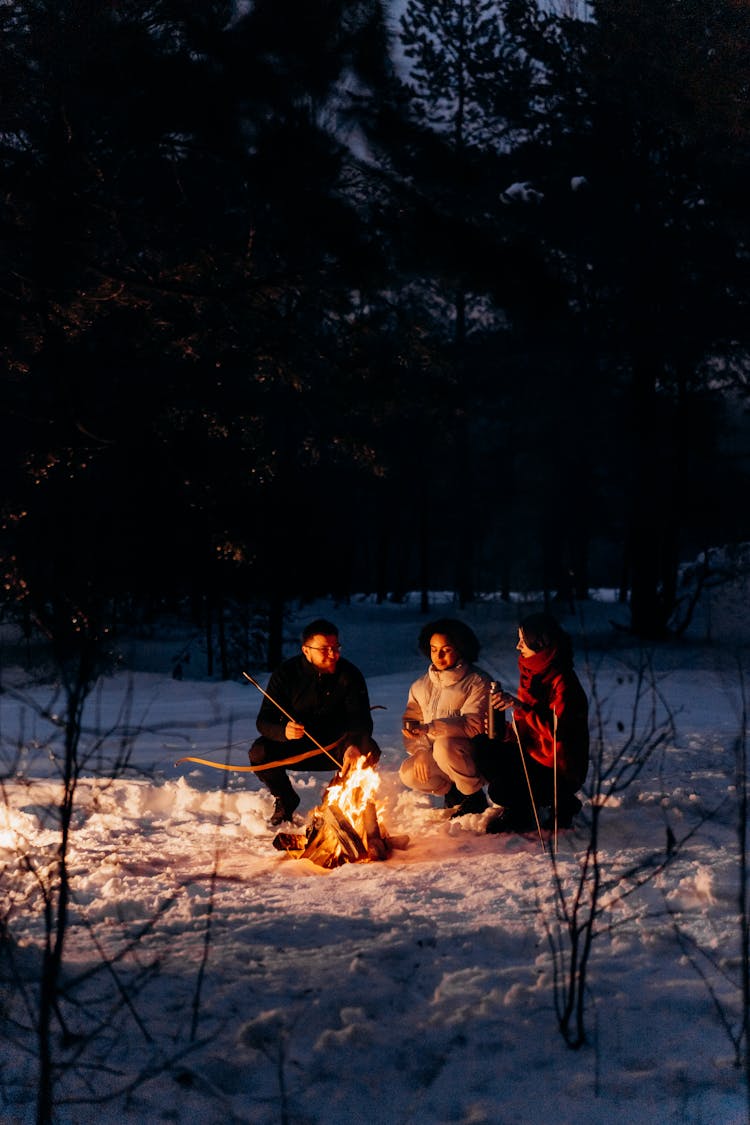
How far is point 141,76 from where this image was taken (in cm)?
632

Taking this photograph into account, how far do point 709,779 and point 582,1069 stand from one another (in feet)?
13.3

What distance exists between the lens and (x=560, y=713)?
5.51 meters

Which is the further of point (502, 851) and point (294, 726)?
point (294, 726)

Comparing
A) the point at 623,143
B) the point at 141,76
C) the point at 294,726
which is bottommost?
the point at 294,726

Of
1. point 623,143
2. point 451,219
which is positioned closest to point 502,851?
point 451,219

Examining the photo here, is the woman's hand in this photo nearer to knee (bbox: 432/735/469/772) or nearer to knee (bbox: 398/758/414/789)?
knee (bbox: 432/735/469/772)

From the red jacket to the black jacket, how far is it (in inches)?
43.2

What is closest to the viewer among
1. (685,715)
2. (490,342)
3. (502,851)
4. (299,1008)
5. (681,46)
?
(299,1008)

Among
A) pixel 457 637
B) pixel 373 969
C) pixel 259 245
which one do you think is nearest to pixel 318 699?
pixel 457 637

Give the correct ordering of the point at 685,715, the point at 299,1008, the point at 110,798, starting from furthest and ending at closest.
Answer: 1. the point at 685,715
2. the point at 110,798
3. the point at 299,1008

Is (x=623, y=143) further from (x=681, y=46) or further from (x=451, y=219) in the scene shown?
(x=451, y=219)

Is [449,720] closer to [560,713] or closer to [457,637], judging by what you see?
[457,637]

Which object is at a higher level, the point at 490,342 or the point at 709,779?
the point at 490,342

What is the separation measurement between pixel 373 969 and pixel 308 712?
2.62 meters
